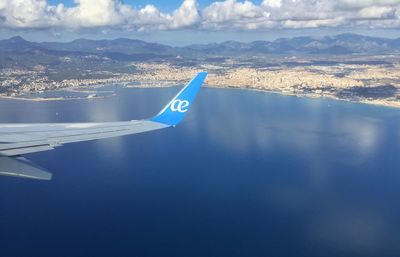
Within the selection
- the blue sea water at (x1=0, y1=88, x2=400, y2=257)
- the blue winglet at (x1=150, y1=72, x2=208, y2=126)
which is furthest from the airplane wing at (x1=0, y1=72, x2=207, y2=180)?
the blue sea water at (x1=0, y1=88, x2=400, y2=257)

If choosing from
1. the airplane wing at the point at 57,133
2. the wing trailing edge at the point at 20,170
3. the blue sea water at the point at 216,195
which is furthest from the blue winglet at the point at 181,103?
the blue sea water at the point at 216,195

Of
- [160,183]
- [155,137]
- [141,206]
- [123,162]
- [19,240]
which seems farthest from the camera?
[155,137]

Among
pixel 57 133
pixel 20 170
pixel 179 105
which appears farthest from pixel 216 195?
pixel 20 170

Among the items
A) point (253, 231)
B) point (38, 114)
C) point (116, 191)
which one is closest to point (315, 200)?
point (253, 231)

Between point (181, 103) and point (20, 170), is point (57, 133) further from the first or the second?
point (181, 103)

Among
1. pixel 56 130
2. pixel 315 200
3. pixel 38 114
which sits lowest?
pixel 315 200

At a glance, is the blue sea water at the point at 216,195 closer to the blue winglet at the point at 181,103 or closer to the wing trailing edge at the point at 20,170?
the blue winglet at the point at 181,103

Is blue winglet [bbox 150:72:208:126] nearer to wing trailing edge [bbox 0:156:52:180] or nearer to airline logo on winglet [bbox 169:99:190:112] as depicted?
airline logo on winglet [bbox 169:99:190:112]

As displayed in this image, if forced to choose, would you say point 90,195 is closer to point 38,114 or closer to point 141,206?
point 141,206
